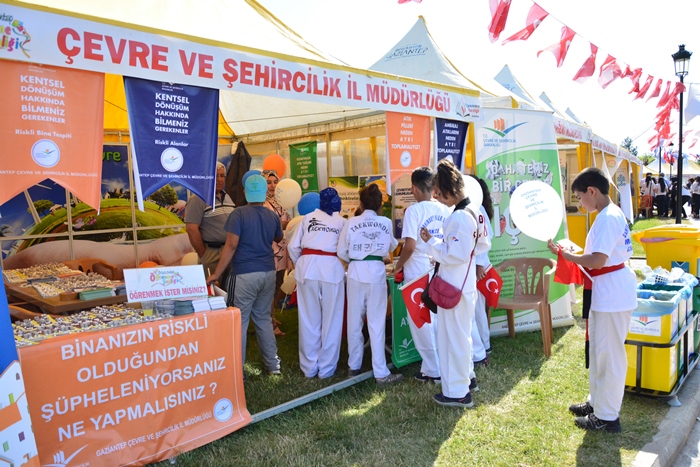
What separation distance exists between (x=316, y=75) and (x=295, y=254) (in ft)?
5.08

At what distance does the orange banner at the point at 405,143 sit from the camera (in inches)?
181

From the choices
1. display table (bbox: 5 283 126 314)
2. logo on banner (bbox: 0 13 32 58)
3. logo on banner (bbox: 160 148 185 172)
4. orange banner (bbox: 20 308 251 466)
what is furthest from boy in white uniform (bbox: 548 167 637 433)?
display table (bbox: 5 283 126 314)

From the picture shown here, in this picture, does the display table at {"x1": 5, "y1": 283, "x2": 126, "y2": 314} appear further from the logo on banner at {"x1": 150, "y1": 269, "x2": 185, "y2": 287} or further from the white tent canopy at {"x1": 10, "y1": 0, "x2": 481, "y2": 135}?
the white tent canopy at {"x1": 10, "y1": 0, "x2": 481, "y2": 135}

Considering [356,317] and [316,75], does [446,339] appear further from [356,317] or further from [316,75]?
[316,75]

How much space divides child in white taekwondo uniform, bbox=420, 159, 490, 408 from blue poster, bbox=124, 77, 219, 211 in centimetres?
162

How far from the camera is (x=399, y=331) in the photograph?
184 inches

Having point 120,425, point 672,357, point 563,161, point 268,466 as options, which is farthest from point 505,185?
point 563,161

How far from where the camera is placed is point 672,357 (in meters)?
3.85

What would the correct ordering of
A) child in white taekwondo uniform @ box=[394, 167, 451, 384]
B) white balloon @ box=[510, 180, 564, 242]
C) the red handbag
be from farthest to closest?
child in white taekwondo uniform @ box=[394, 167, 451, 384]
white balloon @ box=[510, 180, 564, 242]
the red handbag

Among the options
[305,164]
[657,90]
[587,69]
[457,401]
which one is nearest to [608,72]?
[587,69]

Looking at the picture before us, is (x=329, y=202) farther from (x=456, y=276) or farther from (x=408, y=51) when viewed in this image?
(x=408, y=51)

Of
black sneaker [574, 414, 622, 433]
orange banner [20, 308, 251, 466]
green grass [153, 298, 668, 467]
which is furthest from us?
black sneaker [574, 414, 622, 433]

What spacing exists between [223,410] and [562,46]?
17.5 feet

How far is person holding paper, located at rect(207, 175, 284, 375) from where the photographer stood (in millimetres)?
4020
